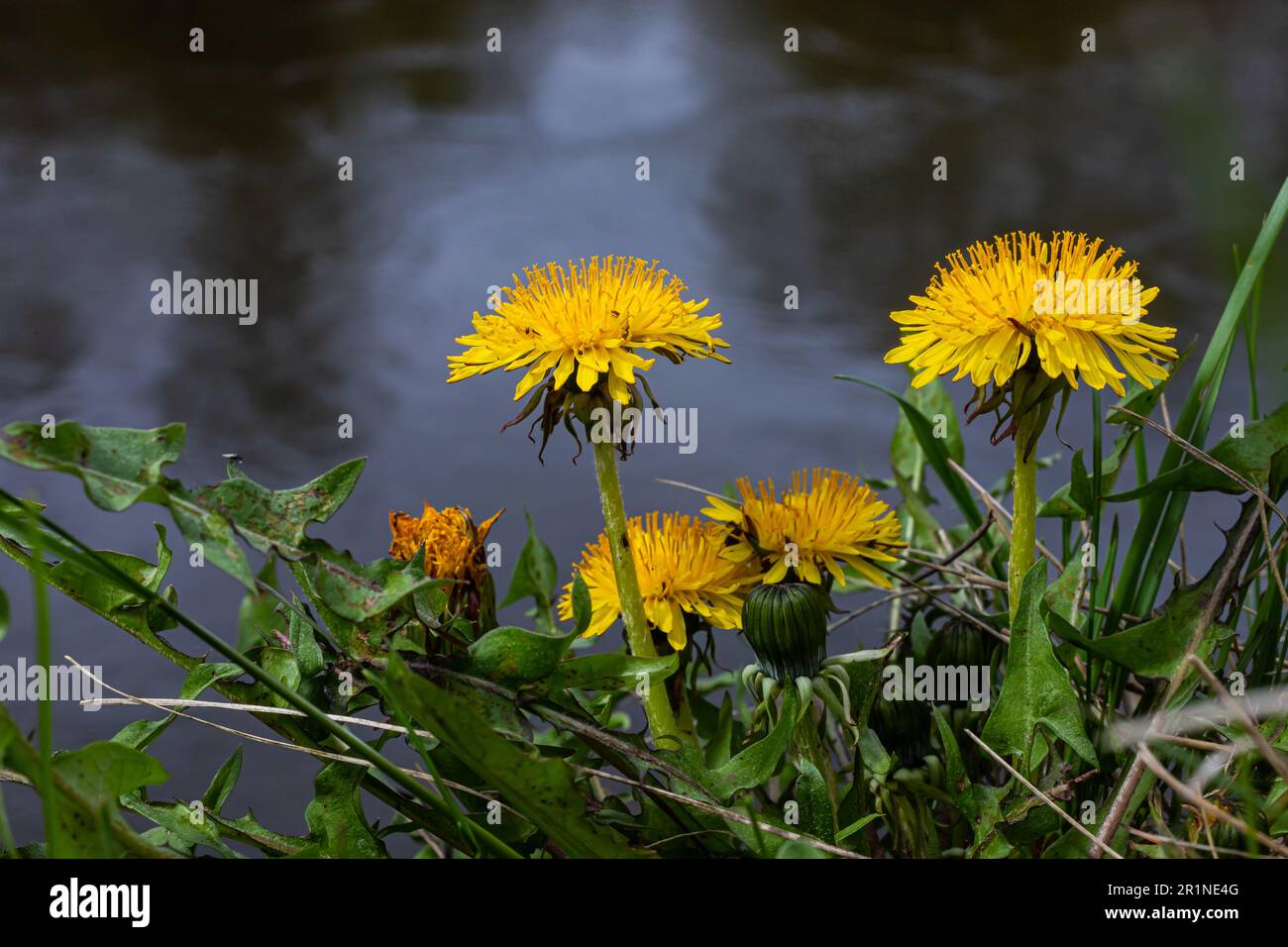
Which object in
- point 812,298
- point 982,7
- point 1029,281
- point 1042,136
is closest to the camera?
point 1029,281

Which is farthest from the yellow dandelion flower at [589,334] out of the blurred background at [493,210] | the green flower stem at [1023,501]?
the blurred background at [493,210]

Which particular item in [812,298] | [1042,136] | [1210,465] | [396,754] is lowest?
[396,754]

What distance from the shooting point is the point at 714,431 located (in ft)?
3.19

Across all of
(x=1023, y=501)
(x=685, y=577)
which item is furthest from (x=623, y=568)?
(x=1023, y=501)

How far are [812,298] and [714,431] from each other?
26 centimetres

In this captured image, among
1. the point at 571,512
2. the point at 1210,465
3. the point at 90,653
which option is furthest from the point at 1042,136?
the point at 90,653

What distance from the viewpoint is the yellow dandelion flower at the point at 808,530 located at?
0.50 meters

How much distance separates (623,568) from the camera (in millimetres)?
469

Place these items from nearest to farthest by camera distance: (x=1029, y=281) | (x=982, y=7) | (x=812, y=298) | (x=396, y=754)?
(x=1029, y=281) < (x=396, y=754) < (x=812, y=298) < (x=982, y=7)

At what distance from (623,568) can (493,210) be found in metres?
0.84

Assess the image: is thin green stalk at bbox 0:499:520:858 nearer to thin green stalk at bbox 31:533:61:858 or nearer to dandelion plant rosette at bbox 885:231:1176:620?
thin green stalk at bbox 31:533:61:858

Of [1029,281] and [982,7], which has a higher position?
[982,7]

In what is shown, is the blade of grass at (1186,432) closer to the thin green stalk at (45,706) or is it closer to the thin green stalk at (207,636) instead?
the thin green stalk at (207,636)
